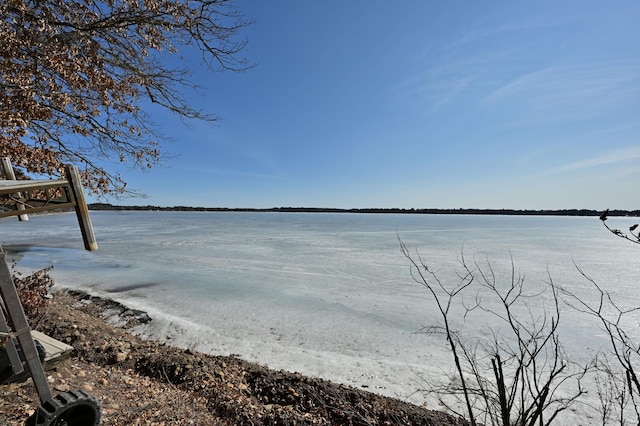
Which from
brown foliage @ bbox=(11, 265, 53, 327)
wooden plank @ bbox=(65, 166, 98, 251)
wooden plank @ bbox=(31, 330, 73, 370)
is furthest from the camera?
brown foliage @ bbox=(11, 265, 53, 327)

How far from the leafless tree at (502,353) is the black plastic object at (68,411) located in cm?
274

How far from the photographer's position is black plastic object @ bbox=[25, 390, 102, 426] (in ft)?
6.98

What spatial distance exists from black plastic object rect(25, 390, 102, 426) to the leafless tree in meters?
2.74

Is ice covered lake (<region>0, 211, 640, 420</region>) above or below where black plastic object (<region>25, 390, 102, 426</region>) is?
below

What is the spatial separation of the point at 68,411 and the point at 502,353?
5.98 m

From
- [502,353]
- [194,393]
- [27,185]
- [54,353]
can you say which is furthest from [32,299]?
[502,353]

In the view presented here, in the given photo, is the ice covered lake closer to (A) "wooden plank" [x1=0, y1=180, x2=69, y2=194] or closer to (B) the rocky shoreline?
(B) the rocky shoreline

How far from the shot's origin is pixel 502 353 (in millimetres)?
5133

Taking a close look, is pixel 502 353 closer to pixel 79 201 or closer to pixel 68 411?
pixel 68 411

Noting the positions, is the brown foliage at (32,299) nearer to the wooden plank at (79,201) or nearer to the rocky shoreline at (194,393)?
the rocky shoreline at (194,393)

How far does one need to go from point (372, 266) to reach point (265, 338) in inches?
275

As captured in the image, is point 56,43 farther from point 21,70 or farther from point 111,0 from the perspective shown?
point 111,0

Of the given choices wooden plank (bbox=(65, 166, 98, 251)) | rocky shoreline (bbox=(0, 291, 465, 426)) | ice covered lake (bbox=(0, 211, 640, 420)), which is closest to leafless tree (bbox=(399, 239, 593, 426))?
ice covered lake (bbox=(0, 211, 640, 420))

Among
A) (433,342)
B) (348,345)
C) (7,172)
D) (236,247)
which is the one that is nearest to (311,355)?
(348,345)
